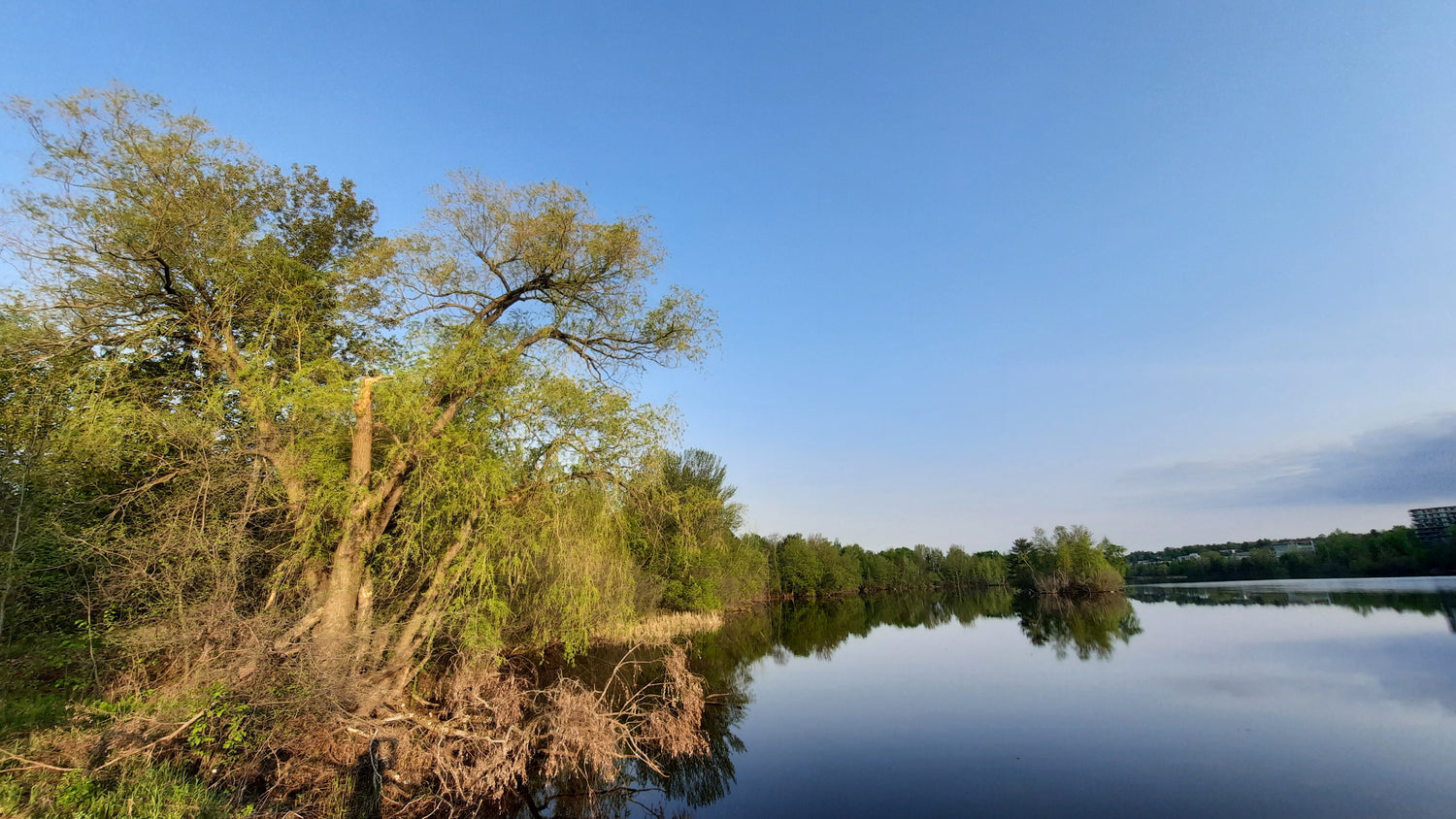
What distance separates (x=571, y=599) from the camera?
1055 cm

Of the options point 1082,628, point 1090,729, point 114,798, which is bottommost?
point 1082,628

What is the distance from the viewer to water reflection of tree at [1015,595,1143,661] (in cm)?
2183

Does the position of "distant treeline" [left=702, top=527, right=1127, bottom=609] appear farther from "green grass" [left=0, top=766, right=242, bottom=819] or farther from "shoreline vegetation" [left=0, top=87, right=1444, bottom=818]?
"green grass" [left=0, top=766, right=242, bottom=819]

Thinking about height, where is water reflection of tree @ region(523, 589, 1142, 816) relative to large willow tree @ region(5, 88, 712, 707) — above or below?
below

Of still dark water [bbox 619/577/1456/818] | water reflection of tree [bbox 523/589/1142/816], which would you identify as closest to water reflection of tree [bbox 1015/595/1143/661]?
water reflection of tree [bbox 523/589/1142/816]

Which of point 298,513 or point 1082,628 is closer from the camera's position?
point 298,513

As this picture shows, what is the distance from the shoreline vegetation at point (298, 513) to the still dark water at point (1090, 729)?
7.21ft

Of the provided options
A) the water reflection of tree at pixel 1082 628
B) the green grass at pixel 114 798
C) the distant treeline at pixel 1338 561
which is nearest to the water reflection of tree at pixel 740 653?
the water reflection of tree at pixel 1082 628

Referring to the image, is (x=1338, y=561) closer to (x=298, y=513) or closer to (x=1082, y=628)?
(x=1082, y=628)

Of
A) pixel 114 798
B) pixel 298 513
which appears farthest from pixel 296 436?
pixel 114 798

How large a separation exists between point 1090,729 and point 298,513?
14219mm

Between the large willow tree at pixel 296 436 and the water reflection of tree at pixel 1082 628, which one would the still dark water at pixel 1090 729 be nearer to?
the water reflection of tree at pixel 1082 628

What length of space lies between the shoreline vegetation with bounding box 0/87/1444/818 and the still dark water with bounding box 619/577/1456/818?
2199mm

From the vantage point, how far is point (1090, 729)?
1112cm
